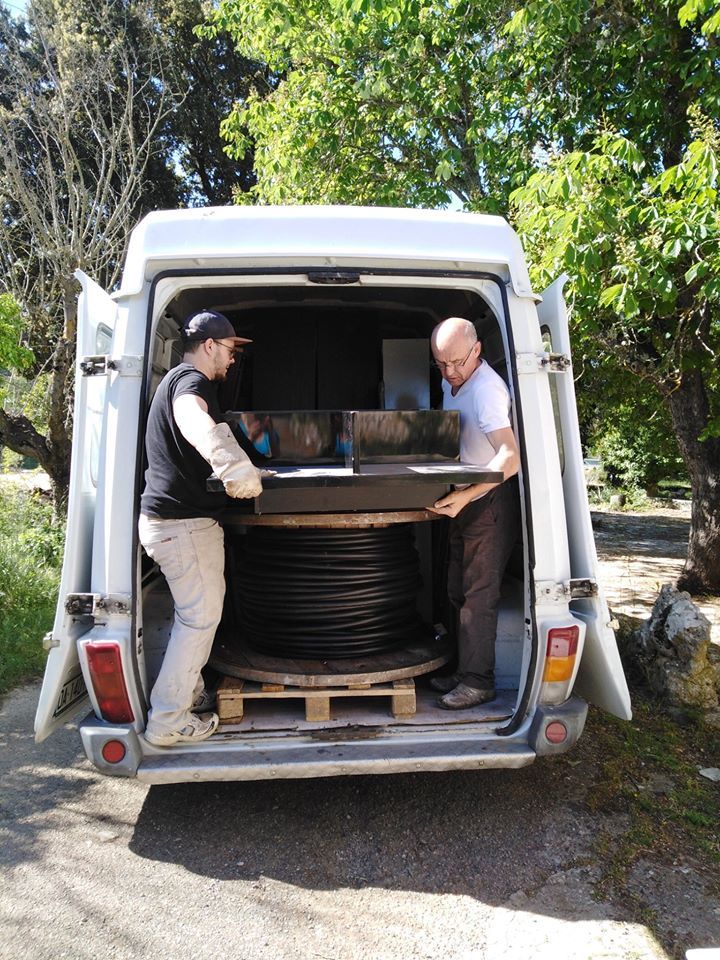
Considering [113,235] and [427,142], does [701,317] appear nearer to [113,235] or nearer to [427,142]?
[427,142]

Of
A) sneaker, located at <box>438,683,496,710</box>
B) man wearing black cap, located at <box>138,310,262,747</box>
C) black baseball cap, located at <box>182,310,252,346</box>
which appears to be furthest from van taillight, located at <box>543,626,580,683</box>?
black baseball cap, located at <box>182,310,252,346</box>

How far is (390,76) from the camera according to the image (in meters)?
7.16

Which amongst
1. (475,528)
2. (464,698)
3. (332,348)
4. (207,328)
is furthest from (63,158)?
(464,698)

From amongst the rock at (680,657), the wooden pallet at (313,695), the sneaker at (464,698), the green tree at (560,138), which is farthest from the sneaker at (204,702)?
the green tree at (560,138)

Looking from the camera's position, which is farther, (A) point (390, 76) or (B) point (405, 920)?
(A) point (390, 76)

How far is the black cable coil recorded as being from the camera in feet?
11.1

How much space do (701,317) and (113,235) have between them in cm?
721

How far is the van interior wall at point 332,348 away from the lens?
4.08 metres

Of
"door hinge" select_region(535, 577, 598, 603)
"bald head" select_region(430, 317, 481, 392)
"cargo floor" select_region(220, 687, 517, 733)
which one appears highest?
"bald head" select_region(430, 317, 481, 392)

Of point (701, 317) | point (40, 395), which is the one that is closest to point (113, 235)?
Result: point (40, 395)

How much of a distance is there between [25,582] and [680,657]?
5.07m

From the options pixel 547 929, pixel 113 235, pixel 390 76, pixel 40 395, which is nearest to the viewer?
pixel 547 929

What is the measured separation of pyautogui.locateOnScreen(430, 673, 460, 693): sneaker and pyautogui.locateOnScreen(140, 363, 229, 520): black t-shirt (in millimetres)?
1412

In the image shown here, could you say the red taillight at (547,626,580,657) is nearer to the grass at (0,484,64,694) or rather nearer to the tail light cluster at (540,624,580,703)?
the tail light cluster at (540,624,580,703)
